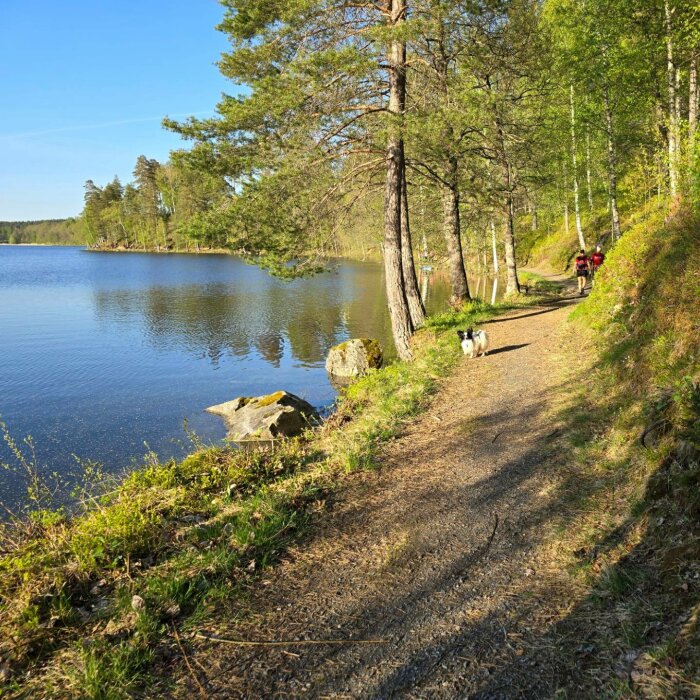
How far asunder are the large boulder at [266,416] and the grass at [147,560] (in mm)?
3824

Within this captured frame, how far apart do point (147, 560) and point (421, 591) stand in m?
2.81

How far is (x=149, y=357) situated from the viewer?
70.8ft

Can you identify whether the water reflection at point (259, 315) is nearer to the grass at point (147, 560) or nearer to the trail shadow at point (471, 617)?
the grass at point (147, 560)

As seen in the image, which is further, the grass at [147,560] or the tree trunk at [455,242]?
the tree trunk at [455,242]

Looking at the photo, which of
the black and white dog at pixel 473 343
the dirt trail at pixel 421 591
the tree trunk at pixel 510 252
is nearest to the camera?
the dirt trail at pixel 421 591

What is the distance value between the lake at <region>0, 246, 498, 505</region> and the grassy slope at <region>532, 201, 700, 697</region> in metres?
7.04

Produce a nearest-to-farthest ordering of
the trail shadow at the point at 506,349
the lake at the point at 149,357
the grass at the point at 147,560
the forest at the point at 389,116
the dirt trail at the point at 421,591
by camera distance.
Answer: the dirt trail at the point at 421,591
the grass at the point at 147,560
the forest at the point at 389,116
the trail shadow at the point at 506,349
the lake at the point at 149,357

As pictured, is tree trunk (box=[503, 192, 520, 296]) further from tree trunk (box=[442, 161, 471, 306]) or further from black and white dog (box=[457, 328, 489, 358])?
black and white dog (box=[457, 328, 489, 358])

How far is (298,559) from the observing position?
463cm

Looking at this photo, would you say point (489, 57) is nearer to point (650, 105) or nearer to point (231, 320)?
point (650, 105)

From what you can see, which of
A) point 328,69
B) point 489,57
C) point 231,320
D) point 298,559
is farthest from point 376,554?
point 231,320

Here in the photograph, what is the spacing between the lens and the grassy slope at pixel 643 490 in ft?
9.75

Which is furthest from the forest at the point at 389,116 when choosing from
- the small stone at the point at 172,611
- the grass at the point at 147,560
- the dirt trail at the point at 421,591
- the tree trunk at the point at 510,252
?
the small stone at the point at 172,611

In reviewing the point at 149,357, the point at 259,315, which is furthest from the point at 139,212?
the point at 149,357
